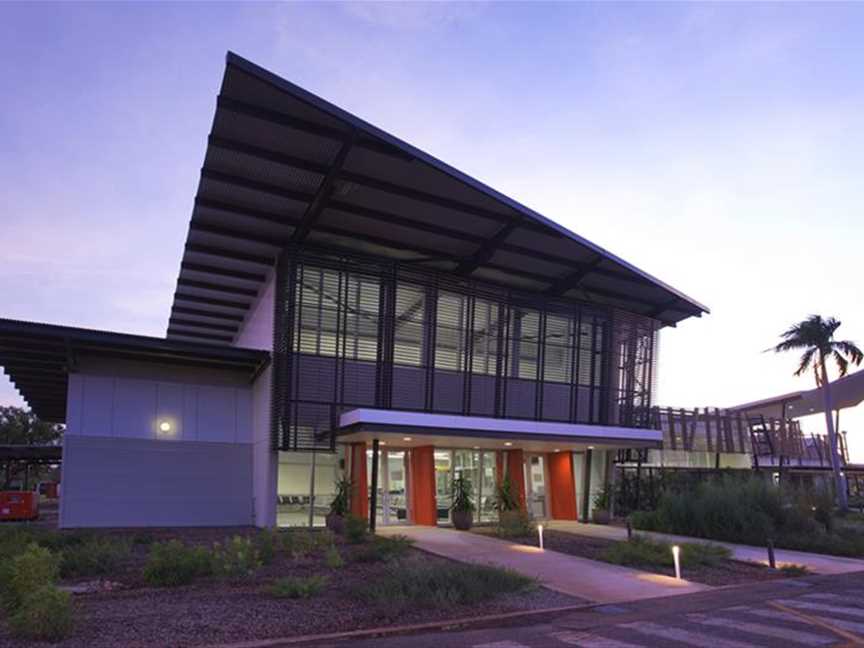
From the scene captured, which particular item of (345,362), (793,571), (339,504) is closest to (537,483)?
(339,504)

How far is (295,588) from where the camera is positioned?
39.2 ft

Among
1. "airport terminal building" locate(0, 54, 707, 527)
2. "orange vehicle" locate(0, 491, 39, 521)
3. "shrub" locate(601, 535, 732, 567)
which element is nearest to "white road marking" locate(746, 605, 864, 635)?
"shrub" locate(601, 535, 732, 567)

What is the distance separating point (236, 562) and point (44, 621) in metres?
5.13

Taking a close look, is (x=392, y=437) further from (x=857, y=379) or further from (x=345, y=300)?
(x=857, y=379)

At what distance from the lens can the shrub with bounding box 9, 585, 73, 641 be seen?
880 centimetres

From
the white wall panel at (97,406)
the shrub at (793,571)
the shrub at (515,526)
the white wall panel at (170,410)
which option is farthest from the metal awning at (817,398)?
the white wall panel at (97,406)

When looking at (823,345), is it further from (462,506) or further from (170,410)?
(170,410)

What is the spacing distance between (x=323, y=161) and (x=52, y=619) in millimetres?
14759

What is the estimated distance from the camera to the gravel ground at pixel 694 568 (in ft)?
51.6

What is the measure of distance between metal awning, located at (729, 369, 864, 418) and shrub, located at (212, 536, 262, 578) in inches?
1678

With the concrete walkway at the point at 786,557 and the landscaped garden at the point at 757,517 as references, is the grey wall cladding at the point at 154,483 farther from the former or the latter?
the landscaped garden at the point at 757,517

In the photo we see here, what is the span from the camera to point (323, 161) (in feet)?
69.8

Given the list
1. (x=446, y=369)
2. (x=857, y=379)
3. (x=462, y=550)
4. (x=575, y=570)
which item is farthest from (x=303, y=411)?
(x=857, y=379)

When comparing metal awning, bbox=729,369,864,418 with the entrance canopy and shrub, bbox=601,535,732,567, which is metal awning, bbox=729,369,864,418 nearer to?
the entrance canopy
